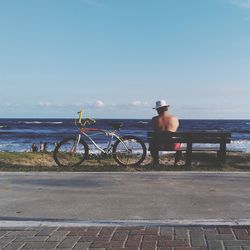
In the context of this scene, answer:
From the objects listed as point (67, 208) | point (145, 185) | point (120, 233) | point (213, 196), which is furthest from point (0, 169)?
point (120, 233)

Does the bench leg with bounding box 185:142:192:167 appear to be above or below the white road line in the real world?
above

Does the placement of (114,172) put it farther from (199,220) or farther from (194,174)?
(199,220)

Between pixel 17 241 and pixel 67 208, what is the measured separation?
58.6 inches

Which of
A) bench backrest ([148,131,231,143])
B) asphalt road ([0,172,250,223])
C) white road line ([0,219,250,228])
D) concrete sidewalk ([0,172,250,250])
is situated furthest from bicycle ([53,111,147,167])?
white road line ([0,219,250,228])

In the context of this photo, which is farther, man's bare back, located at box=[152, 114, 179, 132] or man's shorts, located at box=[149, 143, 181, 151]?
man's bare back, located at box=[152, 114, 179, 132]

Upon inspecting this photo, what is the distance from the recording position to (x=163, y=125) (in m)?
12.0

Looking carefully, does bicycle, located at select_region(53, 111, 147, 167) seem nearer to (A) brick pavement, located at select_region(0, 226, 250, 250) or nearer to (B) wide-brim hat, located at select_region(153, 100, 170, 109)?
(B) wide-brim hat, located at select_region(153, 100, 170, 109)

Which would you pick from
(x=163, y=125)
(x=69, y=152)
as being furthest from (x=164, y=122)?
(x=69, y=152)

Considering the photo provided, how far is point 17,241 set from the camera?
5.20 m

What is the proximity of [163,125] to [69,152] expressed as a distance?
2.31m

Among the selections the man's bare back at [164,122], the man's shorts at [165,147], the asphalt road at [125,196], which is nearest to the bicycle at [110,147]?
the man's shorts at [165,147]

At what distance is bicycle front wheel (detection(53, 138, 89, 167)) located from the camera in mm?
11625

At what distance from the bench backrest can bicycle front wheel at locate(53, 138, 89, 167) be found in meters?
1.57

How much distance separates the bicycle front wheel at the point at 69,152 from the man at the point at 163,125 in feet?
5.24
